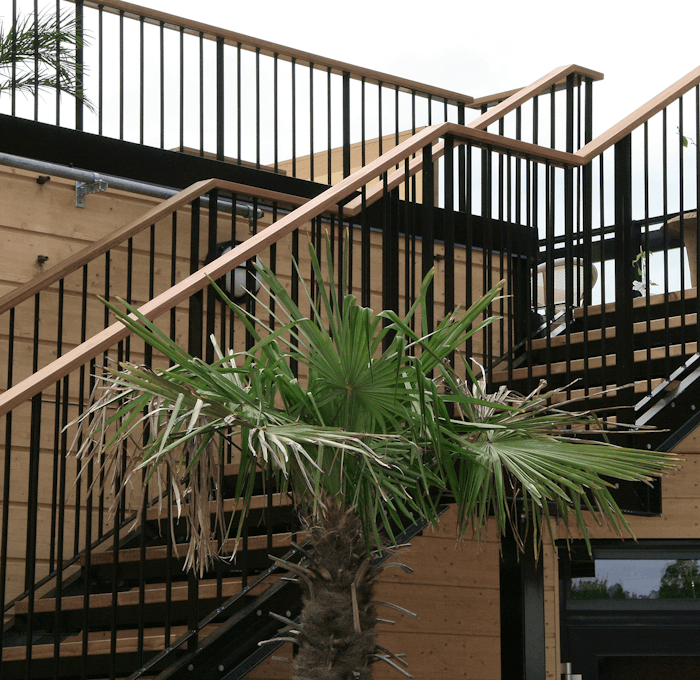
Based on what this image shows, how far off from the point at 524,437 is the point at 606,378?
1.27m

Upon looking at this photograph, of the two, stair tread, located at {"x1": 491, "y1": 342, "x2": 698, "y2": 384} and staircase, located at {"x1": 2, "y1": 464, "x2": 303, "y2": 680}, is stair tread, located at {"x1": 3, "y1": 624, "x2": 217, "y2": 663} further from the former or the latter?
stair tread, located at {"x1": 491, "y1": 342, "x2": 698, "y2": 384}

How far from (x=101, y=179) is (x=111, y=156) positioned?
0.14 meters

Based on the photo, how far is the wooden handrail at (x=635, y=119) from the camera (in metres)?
3.32

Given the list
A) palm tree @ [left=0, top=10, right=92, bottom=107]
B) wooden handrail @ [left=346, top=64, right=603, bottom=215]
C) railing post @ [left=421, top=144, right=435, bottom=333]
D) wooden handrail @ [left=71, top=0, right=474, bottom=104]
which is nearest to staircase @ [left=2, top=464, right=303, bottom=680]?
railing post @ [left=421, top=144, right=435, bottom=333]

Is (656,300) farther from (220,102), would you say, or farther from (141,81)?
(141,81)

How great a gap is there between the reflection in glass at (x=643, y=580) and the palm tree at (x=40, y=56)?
364 centimetres

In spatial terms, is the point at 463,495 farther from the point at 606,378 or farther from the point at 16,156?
the point at 16,156

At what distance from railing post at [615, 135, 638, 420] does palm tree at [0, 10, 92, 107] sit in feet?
7.65

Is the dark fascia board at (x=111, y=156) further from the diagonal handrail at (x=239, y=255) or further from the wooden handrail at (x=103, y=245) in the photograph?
the diagonal handrail at (x=239, y=255)

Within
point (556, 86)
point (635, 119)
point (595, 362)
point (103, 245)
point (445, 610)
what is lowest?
point (445, 610)

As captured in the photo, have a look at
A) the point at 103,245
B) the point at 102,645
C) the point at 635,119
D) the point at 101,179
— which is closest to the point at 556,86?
the point at 635,119

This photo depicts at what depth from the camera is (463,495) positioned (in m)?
2.21

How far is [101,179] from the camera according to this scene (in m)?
4.24

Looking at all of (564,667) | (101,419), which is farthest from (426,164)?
(564,667)
